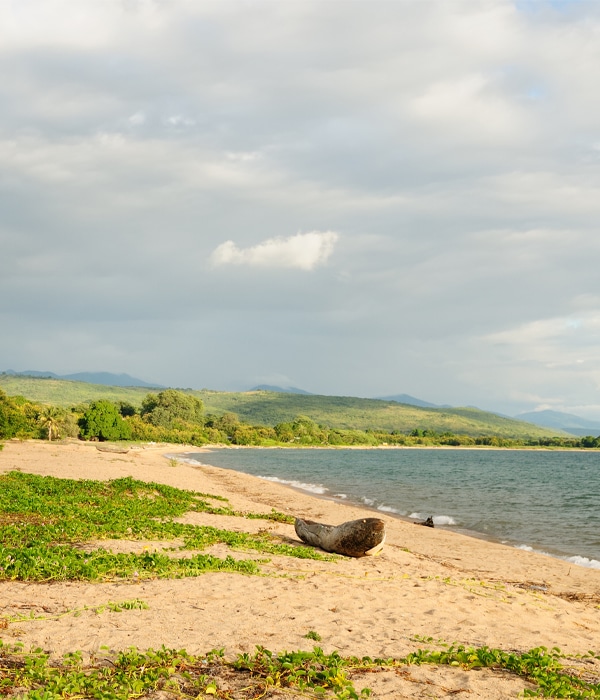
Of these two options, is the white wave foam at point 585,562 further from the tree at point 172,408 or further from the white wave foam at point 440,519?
the tree at point 172,408

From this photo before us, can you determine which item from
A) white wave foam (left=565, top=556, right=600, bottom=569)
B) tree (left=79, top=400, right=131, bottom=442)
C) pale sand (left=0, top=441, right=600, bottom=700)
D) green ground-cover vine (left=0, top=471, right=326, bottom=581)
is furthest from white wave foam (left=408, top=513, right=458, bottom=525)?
tree (left=79, top=400, right=131, bottom=442)

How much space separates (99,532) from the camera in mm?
16266

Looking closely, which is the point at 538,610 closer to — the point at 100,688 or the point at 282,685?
the point at 282,685

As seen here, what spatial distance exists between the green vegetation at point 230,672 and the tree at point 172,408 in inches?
6128

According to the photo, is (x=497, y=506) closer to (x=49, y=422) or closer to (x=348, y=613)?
Result: (x=348, y=613)

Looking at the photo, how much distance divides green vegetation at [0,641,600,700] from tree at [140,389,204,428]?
511ft

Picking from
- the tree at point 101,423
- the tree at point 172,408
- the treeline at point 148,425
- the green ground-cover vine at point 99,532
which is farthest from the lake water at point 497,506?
the tree at point 172,408

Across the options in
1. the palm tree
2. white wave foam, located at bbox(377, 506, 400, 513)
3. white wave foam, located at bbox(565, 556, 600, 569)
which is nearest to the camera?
white wave foam, located at bbox(565, 556, 600, 569)

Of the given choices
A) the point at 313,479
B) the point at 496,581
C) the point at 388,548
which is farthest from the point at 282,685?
the point at 313,479

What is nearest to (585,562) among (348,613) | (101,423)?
(348,613)

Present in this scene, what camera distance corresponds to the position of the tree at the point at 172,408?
16088 centimetres

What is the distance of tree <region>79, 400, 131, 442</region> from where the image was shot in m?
108

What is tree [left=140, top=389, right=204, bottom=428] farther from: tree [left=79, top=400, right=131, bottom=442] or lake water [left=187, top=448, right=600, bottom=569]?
lake water [left=187, top=448, right=600, bottom=569]

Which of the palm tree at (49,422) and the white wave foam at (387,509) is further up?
the white wave foam at (387,509)
